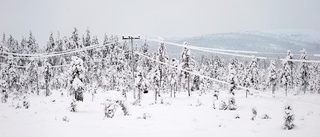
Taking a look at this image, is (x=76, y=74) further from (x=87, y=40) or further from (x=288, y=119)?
(x=87, y=40)

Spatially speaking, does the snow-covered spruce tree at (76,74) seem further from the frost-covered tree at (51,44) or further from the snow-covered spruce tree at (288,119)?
the frost-covered tree at (51,44)

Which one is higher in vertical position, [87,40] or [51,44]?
[87,40]

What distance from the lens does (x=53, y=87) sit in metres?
91.6

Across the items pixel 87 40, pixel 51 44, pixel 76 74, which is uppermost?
pixel 87 40

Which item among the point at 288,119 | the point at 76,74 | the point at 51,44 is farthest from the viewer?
the point at 51,44

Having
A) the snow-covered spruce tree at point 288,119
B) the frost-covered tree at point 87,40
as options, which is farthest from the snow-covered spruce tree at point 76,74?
the frost-covered tree at point 87,40

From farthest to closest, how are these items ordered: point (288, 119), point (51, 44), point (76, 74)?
1. point (51, 44)
2. point (76, 74)
3. point (288, 119)

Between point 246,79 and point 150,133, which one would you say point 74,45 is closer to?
point 246,79

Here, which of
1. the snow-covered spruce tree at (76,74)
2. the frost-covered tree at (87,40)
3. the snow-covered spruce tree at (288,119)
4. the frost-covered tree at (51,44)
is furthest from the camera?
the frost-covered tree at (87,40)

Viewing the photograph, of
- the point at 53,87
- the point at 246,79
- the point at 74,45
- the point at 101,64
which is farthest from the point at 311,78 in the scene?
the point at 53,87

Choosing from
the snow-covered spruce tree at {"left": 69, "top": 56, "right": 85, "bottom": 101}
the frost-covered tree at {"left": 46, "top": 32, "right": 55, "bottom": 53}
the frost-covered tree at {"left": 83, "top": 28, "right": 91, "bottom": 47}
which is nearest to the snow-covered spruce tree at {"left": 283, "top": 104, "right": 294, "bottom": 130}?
the snow-covered spruce tree at {"left": 69, "top": 56, "right": 85, "bottom": 101}

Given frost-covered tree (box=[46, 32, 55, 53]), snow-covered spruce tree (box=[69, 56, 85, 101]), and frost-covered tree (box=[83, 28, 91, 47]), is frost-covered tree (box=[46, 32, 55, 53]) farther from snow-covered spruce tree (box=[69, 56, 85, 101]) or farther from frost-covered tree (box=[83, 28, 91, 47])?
snow-covered spruce tree (box=[69, 56, 85, 101])

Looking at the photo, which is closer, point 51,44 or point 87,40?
point 51,44

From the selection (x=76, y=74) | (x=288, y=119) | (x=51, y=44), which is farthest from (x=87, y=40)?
(x=288, y=119)
